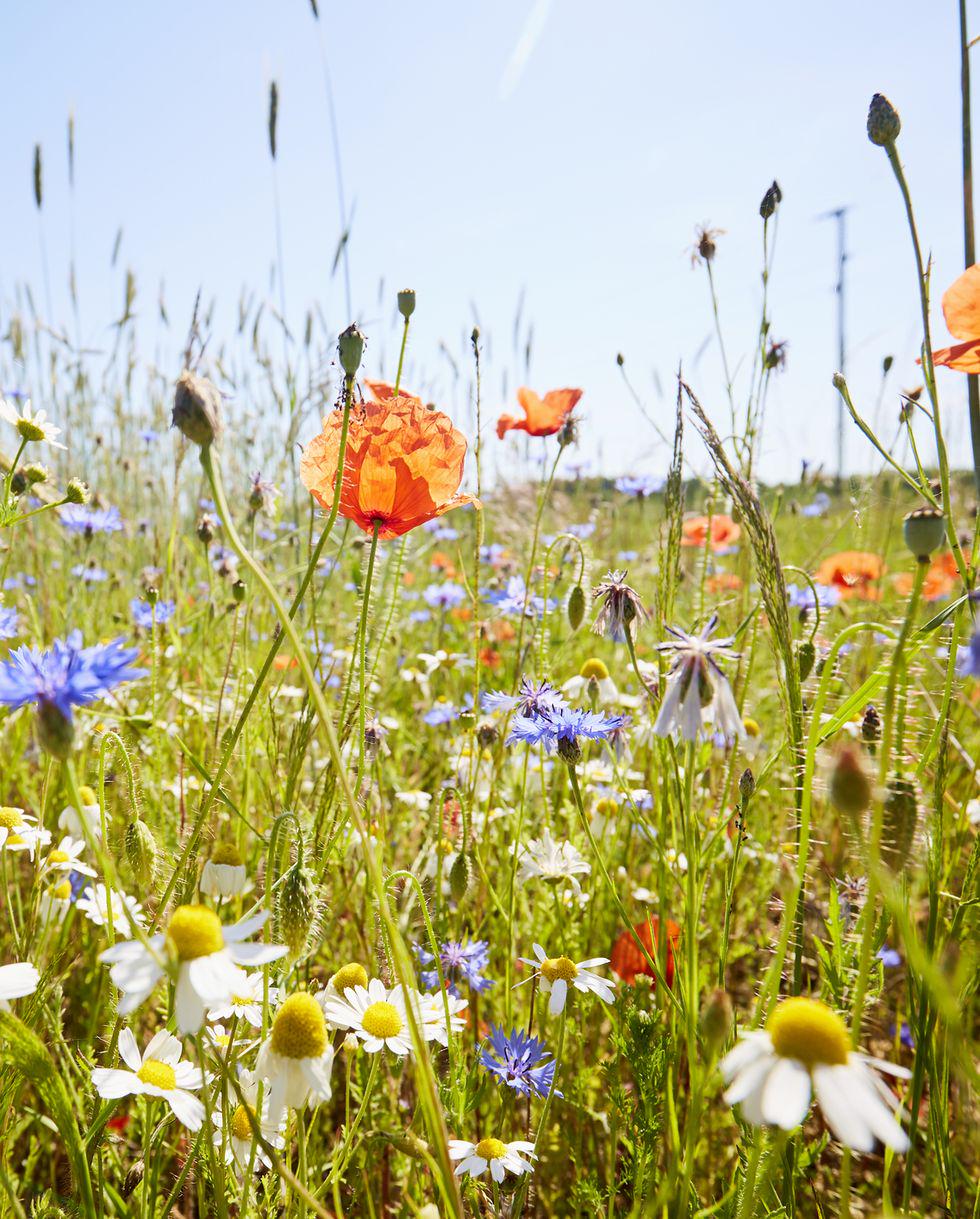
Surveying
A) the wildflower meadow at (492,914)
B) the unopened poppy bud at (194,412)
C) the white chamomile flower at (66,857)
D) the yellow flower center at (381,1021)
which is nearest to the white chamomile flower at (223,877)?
the wildflower meadow at (492,914)

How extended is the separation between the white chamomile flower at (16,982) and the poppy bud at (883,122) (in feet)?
3.66

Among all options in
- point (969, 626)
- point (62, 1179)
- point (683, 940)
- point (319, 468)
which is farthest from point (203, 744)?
point (969, 626)

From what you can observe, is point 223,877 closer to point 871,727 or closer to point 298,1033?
point 298,1033

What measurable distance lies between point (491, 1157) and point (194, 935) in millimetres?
514

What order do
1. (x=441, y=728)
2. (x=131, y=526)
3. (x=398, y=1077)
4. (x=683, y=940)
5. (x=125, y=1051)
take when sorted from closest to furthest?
(x=125, y=1051), (x=683, y=940), (x=398, y=1077), (x=441, y=728), (x=131, y=526)

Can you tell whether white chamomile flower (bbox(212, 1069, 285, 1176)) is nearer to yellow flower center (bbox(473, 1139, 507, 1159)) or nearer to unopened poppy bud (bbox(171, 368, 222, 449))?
yellow flower center (bbox(473, 1139, 507, 1159))

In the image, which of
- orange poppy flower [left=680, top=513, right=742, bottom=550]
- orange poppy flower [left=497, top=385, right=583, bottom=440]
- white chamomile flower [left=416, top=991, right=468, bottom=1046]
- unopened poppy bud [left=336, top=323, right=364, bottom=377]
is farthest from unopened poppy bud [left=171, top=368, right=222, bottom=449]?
orange poppy flower [left=680, top=513, right=742, bottom=550]

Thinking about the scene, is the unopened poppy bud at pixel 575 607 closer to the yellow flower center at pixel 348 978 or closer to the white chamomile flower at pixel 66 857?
the yellow flower center at pixel 348 978

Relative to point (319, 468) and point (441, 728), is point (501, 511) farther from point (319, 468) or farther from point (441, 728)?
point (319, 468)

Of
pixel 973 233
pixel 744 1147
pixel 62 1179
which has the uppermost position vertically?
pixel 973 233

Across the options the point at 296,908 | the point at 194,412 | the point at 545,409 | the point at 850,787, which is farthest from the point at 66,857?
the point at 545,409

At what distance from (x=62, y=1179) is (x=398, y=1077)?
0.45m

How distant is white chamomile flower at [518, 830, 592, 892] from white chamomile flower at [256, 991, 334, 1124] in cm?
56

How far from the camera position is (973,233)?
40.0 inches
